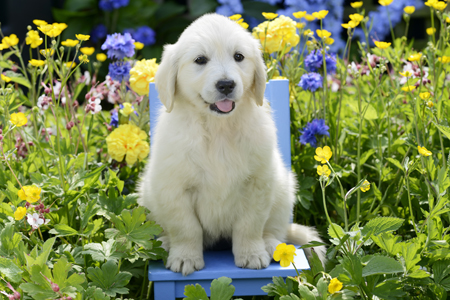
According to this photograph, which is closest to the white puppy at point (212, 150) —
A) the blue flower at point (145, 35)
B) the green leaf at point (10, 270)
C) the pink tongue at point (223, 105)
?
the pink tongue at point (223, 105)

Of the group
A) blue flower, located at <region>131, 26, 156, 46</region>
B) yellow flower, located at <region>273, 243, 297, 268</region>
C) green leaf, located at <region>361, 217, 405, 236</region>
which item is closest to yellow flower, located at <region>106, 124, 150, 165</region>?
yellow flower, located at <region>273, 243, 297, 268</region>

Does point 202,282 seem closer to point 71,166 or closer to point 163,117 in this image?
point 163,117

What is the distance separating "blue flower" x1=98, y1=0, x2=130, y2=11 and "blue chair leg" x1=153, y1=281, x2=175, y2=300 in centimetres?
413

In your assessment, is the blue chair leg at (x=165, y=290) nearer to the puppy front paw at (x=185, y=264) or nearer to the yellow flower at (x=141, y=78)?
the puppy front paw at (x=185, y=264)

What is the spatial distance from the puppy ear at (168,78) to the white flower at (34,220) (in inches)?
28.3

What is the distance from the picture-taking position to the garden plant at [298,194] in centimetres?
183

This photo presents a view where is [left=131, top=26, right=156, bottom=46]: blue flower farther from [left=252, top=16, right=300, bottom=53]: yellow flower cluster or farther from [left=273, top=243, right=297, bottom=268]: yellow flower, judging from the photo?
[left=273, top=243, right=297, bottom=268]: yellow flower

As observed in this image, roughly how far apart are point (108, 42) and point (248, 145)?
48.0 inches

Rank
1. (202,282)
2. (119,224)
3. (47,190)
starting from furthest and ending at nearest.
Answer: (47,190) → (202,282) → (119,224)

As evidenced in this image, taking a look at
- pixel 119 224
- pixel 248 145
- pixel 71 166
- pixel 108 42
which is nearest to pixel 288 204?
pixel 248 145

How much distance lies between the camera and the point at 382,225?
1.90m

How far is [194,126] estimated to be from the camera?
2.24m

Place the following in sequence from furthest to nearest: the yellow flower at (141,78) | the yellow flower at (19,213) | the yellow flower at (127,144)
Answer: the yellow flower at (141,78), the yellow flower at (127,144), the yellow flower at (19,213)

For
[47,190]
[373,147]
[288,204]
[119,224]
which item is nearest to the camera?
[119,224]
